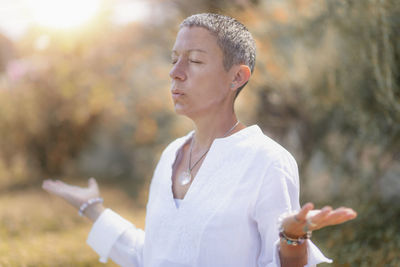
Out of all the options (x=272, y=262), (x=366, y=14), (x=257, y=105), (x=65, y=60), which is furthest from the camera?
(x=65, y=60)

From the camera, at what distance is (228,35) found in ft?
4.58

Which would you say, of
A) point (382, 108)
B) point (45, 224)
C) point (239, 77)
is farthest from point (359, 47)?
point (45, 224)

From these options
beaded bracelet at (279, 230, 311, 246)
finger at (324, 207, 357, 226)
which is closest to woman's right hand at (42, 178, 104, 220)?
beaded bracelet at (279, 230, 311, 246)

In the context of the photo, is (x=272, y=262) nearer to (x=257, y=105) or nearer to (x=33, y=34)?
(x=257, y=105)

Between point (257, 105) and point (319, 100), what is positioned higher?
point (257, 105)

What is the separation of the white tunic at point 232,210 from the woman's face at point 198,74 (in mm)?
149

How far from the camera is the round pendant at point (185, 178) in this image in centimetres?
151

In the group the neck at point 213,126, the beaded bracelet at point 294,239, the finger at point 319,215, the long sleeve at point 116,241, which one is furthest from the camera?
the long sleeve at point 116,241

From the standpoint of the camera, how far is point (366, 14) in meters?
2.77

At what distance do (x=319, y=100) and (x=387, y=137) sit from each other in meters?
0.73

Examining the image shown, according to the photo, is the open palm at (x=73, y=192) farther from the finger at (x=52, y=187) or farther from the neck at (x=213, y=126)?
the neck at (x=213, y=126)

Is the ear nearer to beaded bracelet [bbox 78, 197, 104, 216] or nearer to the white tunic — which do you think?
the white tunic

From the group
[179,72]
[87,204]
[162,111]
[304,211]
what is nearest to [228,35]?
[179,72]

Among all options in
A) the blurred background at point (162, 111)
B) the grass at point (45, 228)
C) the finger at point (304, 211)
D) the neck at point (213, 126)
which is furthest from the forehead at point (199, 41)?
the grass at point (45, 228)
